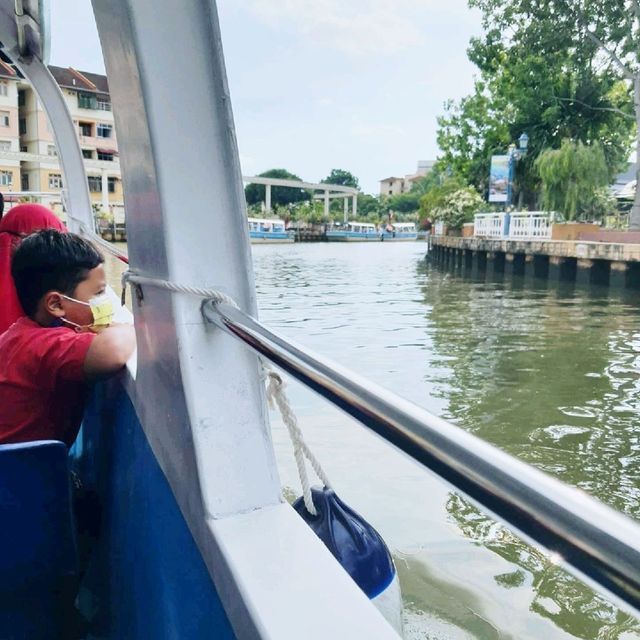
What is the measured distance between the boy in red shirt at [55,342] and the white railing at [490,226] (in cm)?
1920

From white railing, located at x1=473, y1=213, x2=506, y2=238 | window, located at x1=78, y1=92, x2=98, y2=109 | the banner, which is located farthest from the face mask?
the banner

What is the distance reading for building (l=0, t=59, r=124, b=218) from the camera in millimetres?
2293

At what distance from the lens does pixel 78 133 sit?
431 centimetres

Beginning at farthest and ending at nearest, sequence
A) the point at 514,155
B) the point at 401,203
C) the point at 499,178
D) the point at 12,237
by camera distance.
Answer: the point at 401,203 → the point at 499,178 → the point at 514,155 → the point at 12,237

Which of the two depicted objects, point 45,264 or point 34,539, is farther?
point 45,264

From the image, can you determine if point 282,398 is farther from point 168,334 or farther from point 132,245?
point 132,245

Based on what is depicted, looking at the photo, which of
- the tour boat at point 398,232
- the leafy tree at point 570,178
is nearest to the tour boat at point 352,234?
the tour boat at point 398,232

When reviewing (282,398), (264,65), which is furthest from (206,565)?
(264,65)

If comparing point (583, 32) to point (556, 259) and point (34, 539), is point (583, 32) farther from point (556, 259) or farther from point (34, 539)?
point (34, 539)

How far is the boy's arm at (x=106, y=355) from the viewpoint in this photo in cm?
145

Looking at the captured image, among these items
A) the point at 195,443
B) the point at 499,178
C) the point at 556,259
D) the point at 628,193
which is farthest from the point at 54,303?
the point at 628,193

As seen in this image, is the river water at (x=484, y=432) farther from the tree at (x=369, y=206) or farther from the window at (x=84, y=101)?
the tree at (x=369, y=206)

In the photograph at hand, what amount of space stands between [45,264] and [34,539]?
2.10ft

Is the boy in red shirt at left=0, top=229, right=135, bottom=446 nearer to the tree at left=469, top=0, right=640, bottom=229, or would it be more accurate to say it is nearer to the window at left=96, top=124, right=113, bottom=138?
the window at left=96, top=124, right=113, bottom=138
